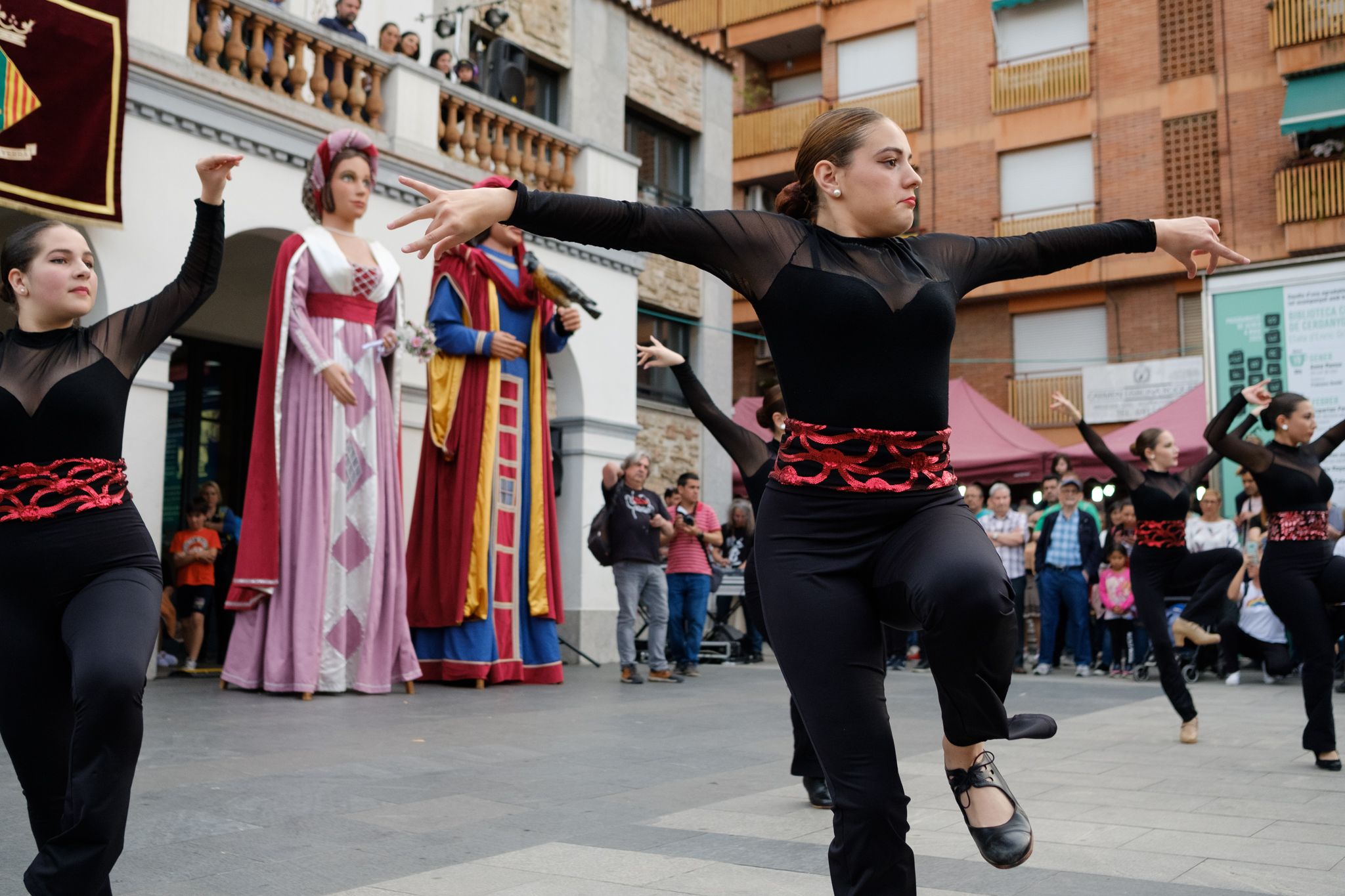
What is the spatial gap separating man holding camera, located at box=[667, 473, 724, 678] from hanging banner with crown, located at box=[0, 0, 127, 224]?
19.5 feet

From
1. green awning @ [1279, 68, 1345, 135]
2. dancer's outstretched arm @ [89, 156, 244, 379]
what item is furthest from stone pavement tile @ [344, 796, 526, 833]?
green awning @ [1279, 68, 1345, 135]

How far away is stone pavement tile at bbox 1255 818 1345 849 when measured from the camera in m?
4.76

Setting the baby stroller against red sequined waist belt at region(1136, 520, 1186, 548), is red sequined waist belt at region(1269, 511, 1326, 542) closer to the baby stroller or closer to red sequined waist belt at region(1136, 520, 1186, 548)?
red sequined waist belt at region(1136, 520, 1186, 548)

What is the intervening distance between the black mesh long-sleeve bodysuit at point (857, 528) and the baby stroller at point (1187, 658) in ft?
37.5

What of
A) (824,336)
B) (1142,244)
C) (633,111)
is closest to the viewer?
(824,336)

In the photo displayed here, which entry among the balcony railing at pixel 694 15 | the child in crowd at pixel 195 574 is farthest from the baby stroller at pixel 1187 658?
the balcony railing at pixel 694 15

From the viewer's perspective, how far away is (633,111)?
65.8ft

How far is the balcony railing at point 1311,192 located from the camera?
24.4m

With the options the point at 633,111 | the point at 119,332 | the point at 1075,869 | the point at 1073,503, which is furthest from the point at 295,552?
the point at 633,111

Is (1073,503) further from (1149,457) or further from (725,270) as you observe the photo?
(725,270)

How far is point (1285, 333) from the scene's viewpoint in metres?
15.2

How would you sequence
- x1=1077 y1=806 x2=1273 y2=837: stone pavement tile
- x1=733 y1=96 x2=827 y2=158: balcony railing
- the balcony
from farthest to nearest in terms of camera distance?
x1=733 y1=96 x2=827 y2=158: balcony railing < the balcony < x1=1077 y1=806 x2=1273 y2=837: stone pavement tile

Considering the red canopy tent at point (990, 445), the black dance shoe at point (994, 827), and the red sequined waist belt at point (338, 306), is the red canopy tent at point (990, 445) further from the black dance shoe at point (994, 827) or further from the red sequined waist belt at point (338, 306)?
the black dance shoe at point (994, 827)

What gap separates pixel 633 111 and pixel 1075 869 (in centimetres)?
1724
